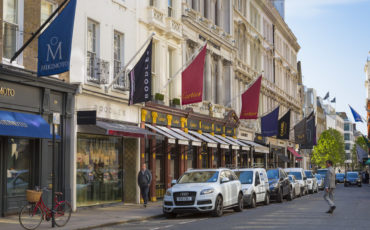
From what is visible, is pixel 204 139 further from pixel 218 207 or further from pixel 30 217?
pixel 30 217

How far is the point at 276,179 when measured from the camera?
93.0 feet

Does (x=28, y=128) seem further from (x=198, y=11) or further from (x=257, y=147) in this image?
(x=257, y=147)

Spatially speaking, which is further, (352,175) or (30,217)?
(352,175)

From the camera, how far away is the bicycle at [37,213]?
48.7ft

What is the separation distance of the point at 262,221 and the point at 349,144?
171 m

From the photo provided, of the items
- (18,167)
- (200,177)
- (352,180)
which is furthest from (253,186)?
(352,180)

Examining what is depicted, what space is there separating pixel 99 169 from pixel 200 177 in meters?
4.82

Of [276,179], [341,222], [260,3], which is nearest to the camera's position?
[341,222]

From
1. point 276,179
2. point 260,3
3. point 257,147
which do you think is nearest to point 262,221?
point 276,179

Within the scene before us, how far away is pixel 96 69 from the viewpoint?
22.7 m

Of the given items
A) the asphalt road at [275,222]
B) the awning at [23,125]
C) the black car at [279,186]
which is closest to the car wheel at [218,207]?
the asphalt road at [275,222]

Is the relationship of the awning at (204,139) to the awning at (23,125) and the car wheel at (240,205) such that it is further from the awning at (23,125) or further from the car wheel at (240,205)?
the awning at (23,125)

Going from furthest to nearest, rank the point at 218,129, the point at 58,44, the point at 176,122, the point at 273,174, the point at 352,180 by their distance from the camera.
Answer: the point at 352,180 → the point at 218,129 → the point at 176,122 → the point at 273,174 → the point at 58,44

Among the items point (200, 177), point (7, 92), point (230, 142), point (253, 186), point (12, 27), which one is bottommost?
point (253, 186)
